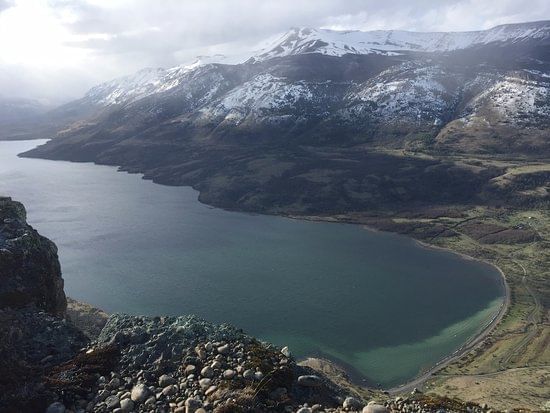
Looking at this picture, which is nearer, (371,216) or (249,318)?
(249,318)

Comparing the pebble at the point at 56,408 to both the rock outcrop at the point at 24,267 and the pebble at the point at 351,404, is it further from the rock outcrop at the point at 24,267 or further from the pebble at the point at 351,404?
the pebble at the point at 351,404

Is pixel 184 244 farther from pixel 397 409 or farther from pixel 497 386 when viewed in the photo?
pixel 397 409

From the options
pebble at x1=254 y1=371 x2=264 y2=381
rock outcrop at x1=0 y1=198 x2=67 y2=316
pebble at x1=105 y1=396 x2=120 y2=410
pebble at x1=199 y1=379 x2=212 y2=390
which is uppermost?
rock outcrop at x1=0 y1=198 x2=67 y2=316

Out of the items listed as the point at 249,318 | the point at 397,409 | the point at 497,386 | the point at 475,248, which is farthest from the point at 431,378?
the point at 475,248

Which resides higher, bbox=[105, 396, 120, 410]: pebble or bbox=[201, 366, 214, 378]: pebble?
bbox=[201, 366, 214, 378]: pebble

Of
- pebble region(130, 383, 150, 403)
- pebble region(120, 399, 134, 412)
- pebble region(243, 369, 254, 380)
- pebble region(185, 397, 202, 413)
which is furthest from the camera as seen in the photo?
pebble region(243, 369, 254, 380)

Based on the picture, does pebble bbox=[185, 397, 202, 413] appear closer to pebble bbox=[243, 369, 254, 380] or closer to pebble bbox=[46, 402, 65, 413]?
pebble bbox=[243, 369, 254, 380]

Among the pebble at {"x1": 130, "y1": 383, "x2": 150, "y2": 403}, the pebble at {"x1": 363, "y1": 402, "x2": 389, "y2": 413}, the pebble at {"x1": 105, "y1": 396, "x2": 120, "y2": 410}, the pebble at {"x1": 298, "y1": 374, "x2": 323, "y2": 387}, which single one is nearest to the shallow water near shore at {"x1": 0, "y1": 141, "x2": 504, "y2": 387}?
the pebble at {"x1": 298, "y1": 374, "x2": 323, "y2": 387}
